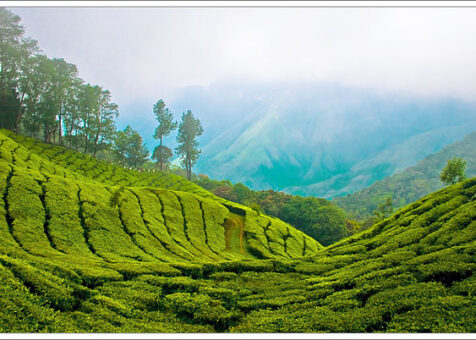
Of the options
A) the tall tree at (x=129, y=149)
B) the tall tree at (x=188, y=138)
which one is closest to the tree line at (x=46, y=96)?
the tall tree at (x=129, y=149)

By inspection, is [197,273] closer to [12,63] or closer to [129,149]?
[12,63]

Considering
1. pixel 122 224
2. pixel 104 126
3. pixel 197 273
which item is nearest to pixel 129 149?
pixel 104 126

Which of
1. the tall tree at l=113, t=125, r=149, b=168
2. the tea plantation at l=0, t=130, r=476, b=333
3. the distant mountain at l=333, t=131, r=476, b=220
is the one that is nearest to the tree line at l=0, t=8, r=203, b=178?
the tall tree at l=113, t=125, r=149, b=168

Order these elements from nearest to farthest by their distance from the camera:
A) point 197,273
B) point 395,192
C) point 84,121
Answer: point 197,273, point 84,121, point 395,192

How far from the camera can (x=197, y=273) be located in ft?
55.5

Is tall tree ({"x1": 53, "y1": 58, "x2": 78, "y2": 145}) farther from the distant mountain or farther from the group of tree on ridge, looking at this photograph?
the distant mountain

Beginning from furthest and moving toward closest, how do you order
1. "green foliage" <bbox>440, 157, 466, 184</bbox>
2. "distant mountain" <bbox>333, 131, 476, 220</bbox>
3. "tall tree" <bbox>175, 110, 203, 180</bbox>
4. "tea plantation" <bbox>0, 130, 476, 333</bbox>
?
"distant mountain" <bbox>333, 131, 476, 220</bbox>, "tall tree" <bbox>175, 110, 203, 180</bbox>, "green foliage" <bbox>440, 157, 466, 184</bbox>, "tea plantation" <bbox>0, 130, 476, 333</bbox>

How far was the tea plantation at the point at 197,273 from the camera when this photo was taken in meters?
10.4

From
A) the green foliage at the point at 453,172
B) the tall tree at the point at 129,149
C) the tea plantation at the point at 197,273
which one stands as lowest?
the tea plantation at the point at 197,273

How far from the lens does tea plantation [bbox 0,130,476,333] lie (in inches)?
409

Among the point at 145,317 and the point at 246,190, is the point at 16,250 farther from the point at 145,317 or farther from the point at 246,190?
the point at 246,190

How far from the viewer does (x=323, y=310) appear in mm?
11914

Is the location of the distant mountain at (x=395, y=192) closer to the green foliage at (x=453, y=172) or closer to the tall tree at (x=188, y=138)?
the tall tree at (x=188, y=138)

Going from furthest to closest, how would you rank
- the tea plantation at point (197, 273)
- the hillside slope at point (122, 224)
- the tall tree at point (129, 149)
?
the tall tree at point (129, 149), the hillside slope at point (122, 224), the tea plantation at point (197, 273)
